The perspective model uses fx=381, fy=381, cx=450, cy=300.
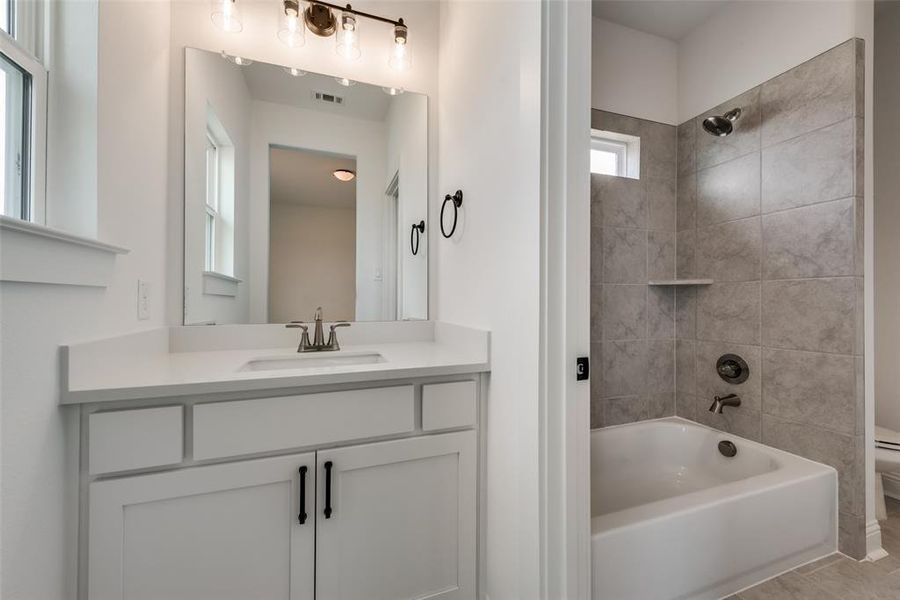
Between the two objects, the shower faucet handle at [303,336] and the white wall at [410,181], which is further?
the white wall at [410,181]

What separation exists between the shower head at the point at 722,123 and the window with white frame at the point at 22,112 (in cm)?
252

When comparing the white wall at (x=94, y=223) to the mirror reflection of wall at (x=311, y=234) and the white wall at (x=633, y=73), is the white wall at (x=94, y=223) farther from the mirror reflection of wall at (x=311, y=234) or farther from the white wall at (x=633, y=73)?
the white wall at (x=633, y=73)

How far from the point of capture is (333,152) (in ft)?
5.90

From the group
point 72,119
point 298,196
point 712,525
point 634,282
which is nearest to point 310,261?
point 298,196

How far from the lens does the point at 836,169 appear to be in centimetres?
153

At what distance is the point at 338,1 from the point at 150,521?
2122 millimetres

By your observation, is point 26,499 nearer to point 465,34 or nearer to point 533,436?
point 533,436

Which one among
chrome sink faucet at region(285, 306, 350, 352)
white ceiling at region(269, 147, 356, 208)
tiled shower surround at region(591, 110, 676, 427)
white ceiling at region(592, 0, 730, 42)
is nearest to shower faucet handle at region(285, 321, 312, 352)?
chrome sink faucet at region(285, 306, 350, 352)

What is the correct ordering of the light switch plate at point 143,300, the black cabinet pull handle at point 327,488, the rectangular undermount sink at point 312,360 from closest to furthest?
the black cabinet pull handle at point 327,488 → the light switch plate at point 143,300 → the rectangular undermount sink at point 312,360

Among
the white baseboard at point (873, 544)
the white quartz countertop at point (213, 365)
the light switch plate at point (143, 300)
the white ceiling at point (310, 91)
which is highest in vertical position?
the white ceiling at point (310, 91)

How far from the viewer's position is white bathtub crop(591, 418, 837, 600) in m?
1.18

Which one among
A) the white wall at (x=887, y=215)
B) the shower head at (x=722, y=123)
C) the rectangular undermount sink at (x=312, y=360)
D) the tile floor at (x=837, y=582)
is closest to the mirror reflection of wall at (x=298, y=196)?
the rectangular undermount sink at (x=312, y=360)

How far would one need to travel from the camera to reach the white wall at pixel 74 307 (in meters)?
0.73

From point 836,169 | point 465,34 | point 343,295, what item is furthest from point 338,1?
point 836,169
